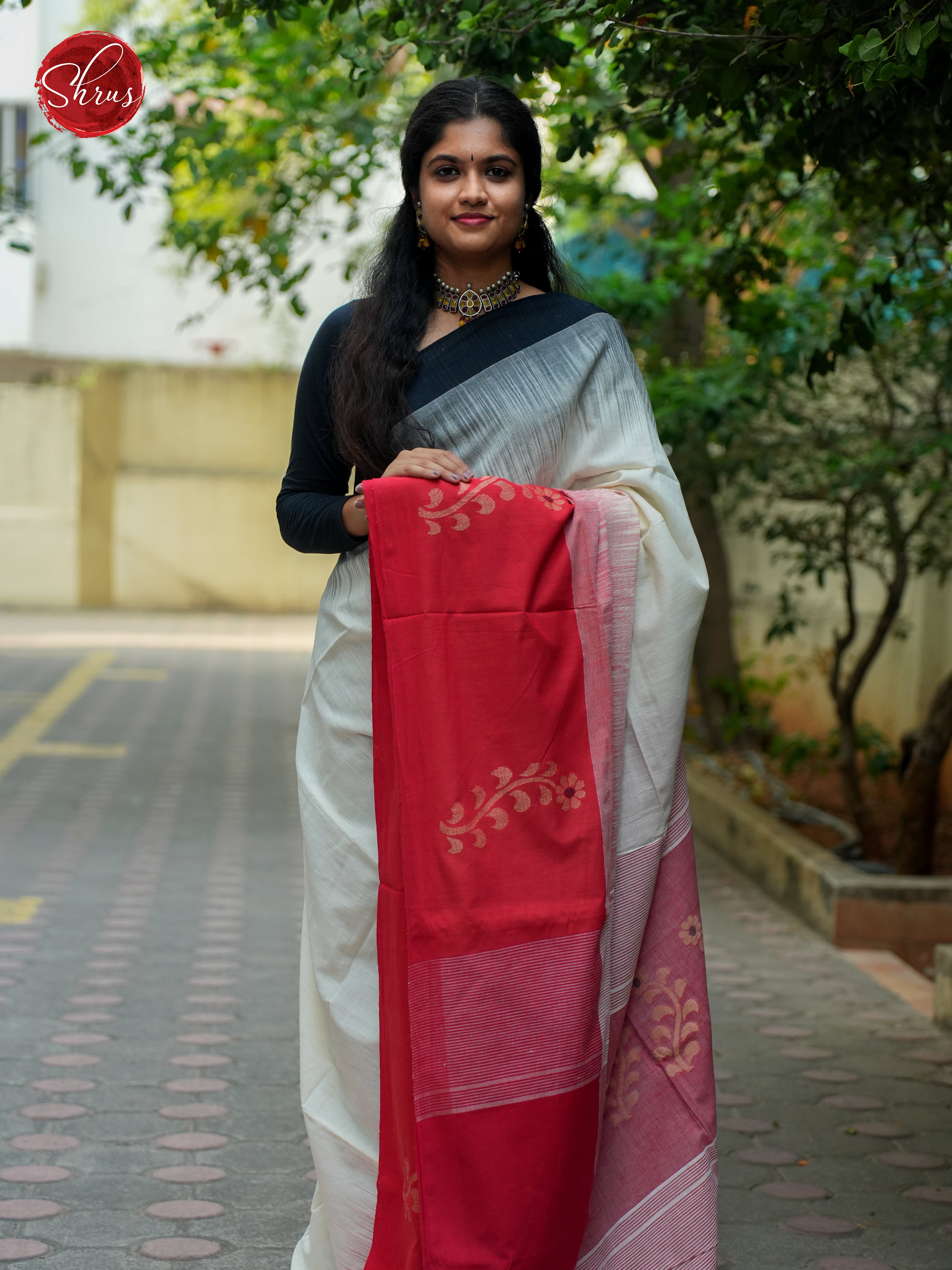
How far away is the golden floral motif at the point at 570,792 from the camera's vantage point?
2.29 meters

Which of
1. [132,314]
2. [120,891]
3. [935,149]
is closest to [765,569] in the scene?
[120,891]

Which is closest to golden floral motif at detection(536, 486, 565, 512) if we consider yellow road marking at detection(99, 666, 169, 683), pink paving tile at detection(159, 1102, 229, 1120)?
pink paving tile at detection(159, 1102, 229, 1120)

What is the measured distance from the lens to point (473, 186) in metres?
2.41

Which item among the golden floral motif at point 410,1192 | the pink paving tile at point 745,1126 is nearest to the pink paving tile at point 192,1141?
the pink paving tile at point 745,1126

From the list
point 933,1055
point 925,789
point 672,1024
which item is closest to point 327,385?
point 672,1024

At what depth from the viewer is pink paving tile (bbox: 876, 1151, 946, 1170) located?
348cm

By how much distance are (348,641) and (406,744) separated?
0.26 m

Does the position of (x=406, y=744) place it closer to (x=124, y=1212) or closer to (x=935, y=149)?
(x=124, y=1212)

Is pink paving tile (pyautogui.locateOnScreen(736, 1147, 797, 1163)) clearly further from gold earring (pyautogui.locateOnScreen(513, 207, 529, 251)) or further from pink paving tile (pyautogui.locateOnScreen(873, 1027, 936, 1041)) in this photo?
gold earring (pyautogui.locateOnScreen(513, 207, 529, 251))

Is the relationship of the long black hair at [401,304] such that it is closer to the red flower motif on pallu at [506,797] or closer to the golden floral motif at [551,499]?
the golden floral motif at [551,499]

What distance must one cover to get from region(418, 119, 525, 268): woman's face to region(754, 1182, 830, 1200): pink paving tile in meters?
2.05

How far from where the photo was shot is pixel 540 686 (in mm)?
2287

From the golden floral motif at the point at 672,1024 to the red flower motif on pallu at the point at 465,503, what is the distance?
756 millimetres

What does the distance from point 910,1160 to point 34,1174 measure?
1907 millimetres
